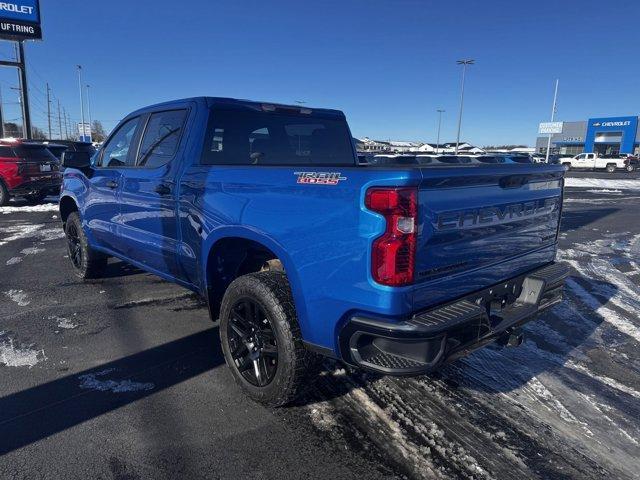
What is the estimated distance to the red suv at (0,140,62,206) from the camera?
1256cm

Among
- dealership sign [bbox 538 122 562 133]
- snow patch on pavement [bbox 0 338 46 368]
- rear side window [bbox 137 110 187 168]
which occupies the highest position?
dealership sign [bbox 538 122 562 133]

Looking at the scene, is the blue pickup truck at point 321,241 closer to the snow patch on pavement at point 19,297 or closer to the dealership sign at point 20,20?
the snow patch on pavement at point 19,297

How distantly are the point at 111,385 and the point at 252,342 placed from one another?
1.11 meters

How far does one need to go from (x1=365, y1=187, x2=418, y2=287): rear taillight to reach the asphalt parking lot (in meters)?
1.08

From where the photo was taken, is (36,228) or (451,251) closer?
(451,251)

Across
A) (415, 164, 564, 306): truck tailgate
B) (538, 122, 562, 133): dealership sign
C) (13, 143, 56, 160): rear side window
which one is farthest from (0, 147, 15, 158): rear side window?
(538, 122, 562, 133): dealership sign

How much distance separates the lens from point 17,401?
3.06 meters

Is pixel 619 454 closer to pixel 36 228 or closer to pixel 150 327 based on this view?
pixel 150 327

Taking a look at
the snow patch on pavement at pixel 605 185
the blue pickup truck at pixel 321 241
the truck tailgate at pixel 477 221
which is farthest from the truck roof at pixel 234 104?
the snow patch on pavement at pixel 605 185

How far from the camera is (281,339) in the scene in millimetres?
2754

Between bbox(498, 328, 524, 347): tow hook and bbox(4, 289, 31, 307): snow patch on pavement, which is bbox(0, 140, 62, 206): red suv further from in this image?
bbox(498, 328, 524, 347): tow hook

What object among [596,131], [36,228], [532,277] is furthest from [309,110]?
[596,131]

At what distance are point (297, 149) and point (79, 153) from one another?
93.6 inches

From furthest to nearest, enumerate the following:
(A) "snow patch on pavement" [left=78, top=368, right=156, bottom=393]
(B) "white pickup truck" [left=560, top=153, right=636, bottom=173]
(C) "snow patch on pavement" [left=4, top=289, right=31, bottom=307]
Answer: (B) "white pickup truck" [left=560, top=153, right=636, bottom=173] → (C) "snow patch on pavement" [left=4, top=289, right=31, bottom=307] → (A) "snow patch on pavement" [left=78, top=368, right=156, bottom=393]
